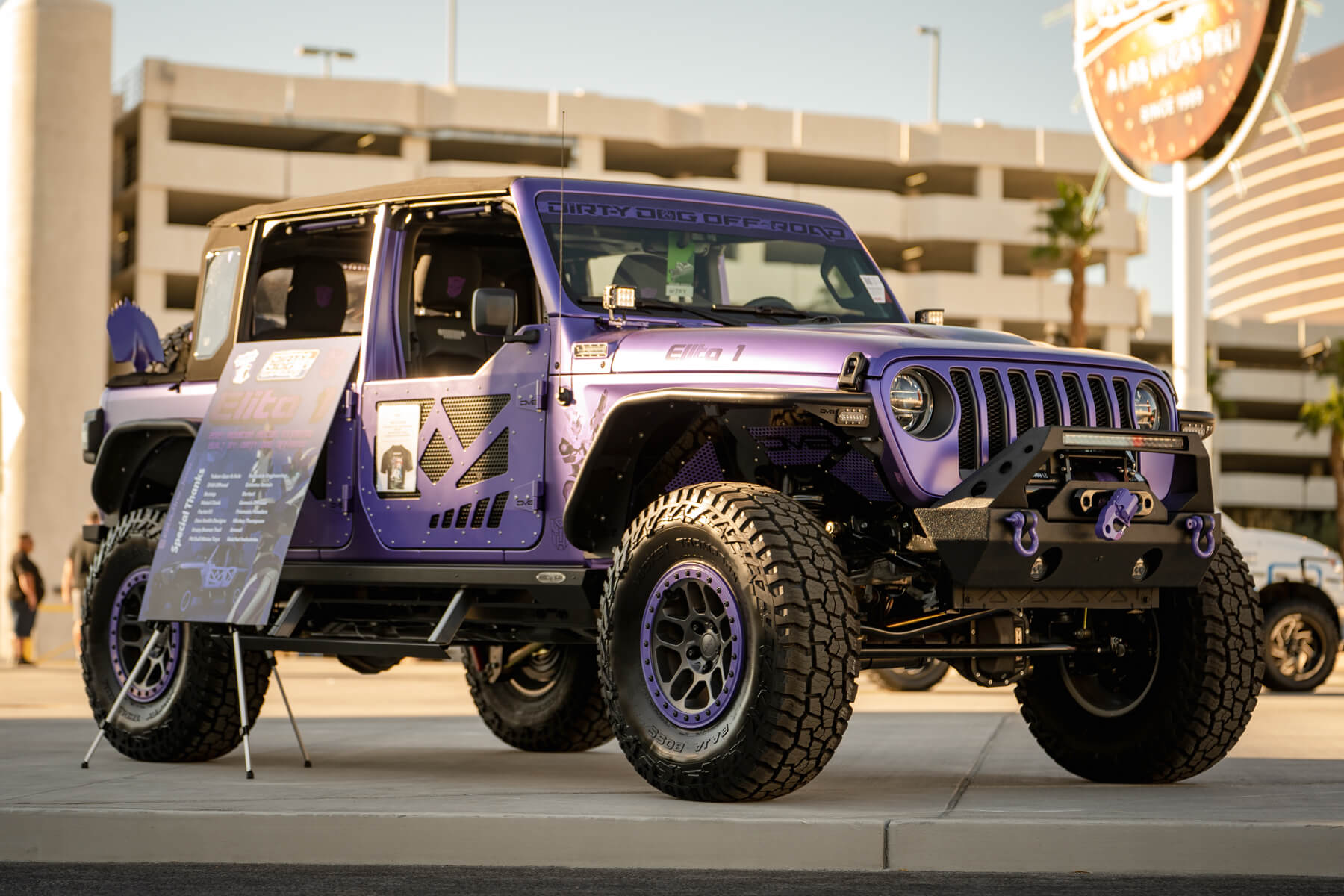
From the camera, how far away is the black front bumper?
676 centimetres

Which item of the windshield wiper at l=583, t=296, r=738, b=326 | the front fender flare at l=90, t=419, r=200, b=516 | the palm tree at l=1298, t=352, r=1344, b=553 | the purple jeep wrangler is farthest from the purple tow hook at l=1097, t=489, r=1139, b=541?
the palm tree at l=1298, t=352, r=1344, b=553

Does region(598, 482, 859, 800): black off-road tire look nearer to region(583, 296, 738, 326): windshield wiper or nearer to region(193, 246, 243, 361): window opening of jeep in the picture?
region(583, 296, 738, 326): windshield wiper

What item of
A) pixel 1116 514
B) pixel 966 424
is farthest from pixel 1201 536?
pixel 966 424

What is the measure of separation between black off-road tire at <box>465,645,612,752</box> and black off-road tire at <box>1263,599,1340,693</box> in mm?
9016

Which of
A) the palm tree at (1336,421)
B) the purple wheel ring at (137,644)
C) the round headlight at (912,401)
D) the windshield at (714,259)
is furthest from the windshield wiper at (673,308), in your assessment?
the palm tree at (1336,421)

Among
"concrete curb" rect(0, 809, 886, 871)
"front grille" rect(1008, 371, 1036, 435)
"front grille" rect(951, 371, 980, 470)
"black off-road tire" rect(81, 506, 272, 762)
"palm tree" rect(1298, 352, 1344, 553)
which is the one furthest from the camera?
"palm tree" rect(1298, 352, 1344, 553)

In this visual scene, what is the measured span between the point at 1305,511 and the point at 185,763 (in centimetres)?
9313

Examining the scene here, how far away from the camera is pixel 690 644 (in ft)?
23.4

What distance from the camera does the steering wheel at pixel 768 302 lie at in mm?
8469

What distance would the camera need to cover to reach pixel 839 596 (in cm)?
675

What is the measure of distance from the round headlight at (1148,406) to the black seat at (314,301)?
4016 mm

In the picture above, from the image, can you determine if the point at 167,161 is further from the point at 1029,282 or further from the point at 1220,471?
the point at 1220,471

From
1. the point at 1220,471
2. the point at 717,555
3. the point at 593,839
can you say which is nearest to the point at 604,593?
the point at 717,555

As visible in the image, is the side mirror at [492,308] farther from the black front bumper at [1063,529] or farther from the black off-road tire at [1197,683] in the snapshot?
the black off-road tire at [1197,683]
